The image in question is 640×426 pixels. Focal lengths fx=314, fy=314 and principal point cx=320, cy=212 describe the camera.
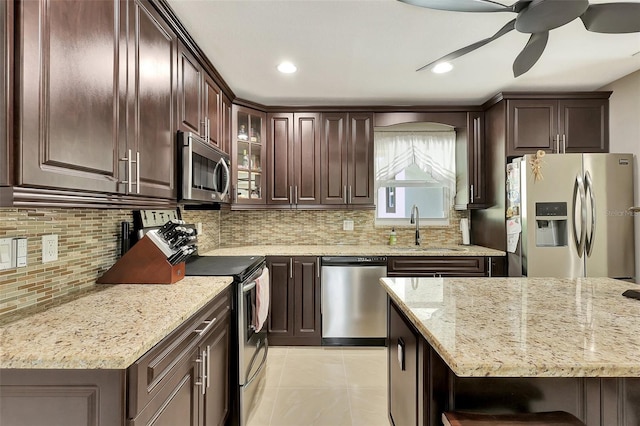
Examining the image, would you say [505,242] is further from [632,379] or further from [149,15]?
[149,15]

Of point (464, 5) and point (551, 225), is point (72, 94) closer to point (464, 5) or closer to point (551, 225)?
point (464, 5)

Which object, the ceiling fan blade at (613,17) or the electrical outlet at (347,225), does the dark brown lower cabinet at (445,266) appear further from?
the ceiling fan blade at (613,17)

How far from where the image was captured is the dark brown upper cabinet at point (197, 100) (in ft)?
6.59

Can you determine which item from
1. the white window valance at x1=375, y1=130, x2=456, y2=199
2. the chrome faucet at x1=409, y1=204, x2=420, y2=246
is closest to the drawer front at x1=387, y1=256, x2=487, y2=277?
the chrome faucet at x1=409, y1=204, x2=420, y2=246

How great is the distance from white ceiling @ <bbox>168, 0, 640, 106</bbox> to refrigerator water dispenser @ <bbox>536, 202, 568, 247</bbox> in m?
1.15

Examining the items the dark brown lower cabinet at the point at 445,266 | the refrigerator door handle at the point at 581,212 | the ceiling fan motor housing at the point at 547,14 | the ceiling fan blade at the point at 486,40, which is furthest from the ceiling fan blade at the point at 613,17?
the dark brown lower cabinet at the point at 445,266

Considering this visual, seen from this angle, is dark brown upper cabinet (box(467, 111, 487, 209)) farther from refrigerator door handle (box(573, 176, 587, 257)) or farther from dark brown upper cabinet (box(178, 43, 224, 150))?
dark brown upper cabinet (box(178, 43, 224, 150))

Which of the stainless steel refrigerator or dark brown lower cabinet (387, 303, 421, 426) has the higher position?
the stainless steel refrigerator

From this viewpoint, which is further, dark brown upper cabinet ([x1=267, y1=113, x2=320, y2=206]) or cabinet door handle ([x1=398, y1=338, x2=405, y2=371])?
dark brown upper cabinet ([x1=267, y1=113, x2=320, y2=206])

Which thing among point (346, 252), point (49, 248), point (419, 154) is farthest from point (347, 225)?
point (49, 248)

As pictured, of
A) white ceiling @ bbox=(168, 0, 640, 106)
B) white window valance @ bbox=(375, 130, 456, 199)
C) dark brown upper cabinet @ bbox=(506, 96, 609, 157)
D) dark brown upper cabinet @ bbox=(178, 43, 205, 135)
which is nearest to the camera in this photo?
white ceiling @ bbox=(168, 0, 640, 106)

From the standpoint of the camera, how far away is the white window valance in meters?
3.73

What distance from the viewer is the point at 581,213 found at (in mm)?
2707

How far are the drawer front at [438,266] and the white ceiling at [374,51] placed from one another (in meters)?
1.65
